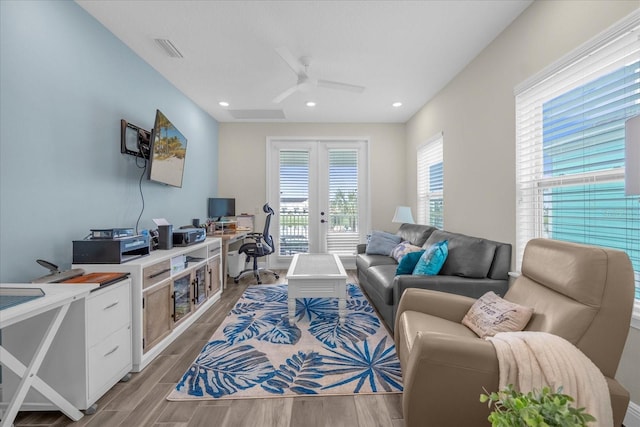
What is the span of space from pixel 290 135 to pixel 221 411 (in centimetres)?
443

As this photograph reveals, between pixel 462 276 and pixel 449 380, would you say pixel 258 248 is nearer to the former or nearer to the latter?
pixel 462 276

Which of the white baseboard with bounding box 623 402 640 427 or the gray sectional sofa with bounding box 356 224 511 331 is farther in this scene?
the gray sectional sofa with bounding box 356 224 511 331

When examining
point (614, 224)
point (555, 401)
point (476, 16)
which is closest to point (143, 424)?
point (555, 401)

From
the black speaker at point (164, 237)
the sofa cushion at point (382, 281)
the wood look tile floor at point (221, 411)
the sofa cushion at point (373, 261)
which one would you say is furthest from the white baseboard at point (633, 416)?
the black speaker at point (164, 237)

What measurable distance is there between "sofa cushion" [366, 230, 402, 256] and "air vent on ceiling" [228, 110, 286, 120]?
2557 mm

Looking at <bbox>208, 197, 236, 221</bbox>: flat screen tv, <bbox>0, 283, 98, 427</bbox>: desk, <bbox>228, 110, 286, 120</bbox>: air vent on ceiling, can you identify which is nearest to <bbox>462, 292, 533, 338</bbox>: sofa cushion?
<bbox>0, 283, 98, 427</bbox>: desk

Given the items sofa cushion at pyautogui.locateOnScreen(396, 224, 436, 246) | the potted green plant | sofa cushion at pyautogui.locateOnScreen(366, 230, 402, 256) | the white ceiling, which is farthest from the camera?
sofa cushion at pyautogui.locateOnScreen(366, 230, 402, 256)

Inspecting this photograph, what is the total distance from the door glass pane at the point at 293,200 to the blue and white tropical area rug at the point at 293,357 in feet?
7.14

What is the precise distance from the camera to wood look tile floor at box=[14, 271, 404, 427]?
1.57 metres

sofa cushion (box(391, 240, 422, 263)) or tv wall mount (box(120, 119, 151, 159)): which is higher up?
tv wall mount (box(120, 119, 151, 159))

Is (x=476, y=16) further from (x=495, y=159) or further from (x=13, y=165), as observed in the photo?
(x=13, y=165)

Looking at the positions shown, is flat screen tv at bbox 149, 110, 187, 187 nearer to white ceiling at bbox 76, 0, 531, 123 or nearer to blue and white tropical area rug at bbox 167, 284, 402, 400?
white ceiling at bbox 76, 0, 531, 123

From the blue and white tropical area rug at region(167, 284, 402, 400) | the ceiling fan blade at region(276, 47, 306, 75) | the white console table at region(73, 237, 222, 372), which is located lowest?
the blue and white tropical area rug at region(167, 284, 402, 400)

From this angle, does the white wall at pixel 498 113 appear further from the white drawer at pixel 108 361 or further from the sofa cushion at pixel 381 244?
the white drawer at pixel 108 361
